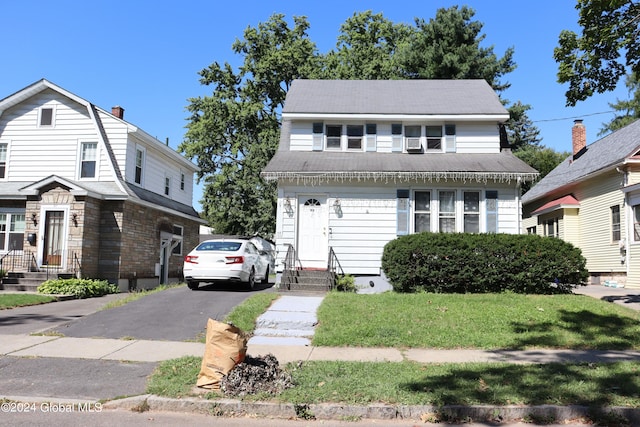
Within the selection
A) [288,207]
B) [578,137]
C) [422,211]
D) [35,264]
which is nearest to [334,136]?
[288,207]

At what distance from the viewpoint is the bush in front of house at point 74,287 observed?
1562cm

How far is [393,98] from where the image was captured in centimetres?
1812

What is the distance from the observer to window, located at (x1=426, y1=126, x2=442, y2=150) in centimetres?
1655

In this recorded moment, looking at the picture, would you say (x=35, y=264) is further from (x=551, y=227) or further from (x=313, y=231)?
(x=551, y=227)

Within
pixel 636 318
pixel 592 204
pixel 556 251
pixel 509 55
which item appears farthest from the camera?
pixel 509 55

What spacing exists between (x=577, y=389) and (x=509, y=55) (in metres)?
29.8

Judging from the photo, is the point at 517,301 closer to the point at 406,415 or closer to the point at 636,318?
the point at 636,318

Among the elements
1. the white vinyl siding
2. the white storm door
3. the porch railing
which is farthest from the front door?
the white storm door

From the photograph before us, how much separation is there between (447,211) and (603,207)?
796 cm

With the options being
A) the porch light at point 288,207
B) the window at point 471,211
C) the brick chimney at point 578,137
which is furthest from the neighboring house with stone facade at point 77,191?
the brick chimney at point 578,137

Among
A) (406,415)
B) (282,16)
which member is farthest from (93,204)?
(282,16)

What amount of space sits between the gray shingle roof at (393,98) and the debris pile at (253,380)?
11727 mm

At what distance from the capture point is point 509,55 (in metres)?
31.2

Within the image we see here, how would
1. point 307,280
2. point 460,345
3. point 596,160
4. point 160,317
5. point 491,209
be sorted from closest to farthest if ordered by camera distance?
point 460,345, point 160,317, point 307,280, point 491,209, point 596,160
